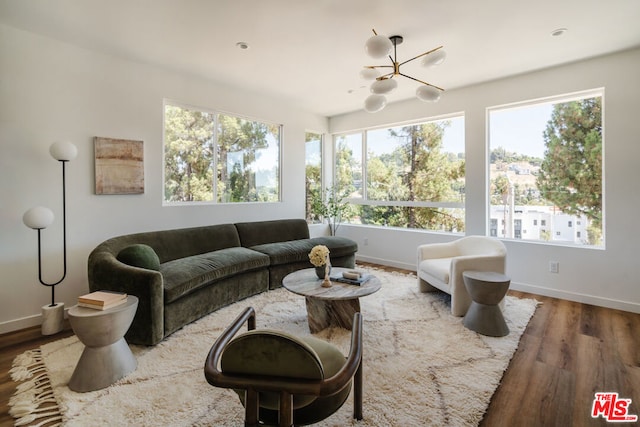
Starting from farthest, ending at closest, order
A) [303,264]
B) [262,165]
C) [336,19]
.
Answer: [262,165]
[303,264]
[336,19]

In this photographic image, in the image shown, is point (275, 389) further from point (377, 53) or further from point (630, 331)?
point (630, 331)

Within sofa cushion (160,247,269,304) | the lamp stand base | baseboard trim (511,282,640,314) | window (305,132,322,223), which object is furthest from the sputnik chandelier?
the lamp stand base

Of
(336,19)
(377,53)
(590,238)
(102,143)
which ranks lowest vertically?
(590,238)

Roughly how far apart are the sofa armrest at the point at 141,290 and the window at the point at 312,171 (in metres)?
3.56

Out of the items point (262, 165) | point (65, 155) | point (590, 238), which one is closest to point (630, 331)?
point (590, 238)

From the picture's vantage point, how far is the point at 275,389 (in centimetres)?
106

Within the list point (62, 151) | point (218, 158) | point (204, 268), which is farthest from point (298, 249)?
point (62, 151)

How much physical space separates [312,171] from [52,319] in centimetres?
421

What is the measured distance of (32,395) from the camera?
190cm

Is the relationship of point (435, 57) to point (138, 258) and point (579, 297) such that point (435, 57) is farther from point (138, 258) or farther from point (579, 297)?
point (579, 297)

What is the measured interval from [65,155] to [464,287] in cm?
388

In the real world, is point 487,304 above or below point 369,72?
below

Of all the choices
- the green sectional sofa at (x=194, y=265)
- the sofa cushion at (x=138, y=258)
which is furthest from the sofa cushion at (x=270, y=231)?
the sofa cushion at (x=138, y=258)

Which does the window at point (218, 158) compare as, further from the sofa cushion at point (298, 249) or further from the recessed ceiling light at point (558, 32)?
the recessed ceiling light at point (558, 32)
